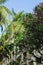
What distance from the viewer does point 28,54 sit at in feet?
119

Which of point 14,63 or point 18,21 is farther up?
point 18,21

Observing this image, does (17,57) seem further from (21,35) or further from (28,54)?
(21,35)

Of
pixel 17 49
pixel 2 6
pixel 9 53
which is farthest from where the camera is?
pixel 17 49

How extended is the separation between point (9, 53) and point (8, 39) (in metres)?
4.20

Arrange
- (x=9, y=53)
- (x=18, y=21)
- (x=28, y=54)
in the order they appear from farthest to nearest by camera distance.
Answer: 1. (x=28, y=54)
2. (x=9, y=53)
3. (x=18, y=21)

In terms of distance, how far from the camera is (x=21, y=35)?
30.1m

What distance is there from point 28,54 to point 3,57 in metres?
7.04

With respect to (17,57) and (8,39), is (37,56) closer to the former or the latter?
(17,57)

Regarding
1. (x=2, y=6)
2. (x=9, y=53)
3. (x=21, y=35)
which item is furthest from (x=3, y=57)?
(x=2, y=6)

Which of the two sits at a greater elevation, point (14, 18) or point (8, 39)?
point (14, 18)

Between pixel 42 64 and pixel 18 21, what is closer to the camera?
pixel 18 21

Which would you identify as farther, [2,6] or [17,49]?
[17,49]

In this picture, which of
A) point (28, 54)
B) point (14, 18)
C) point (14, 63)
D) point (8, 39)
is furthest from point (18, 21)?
point (28, 54)

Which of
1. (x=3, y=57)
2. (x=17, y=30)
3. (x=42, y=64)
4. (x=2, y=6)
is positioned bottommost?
(x=42, y=64)
